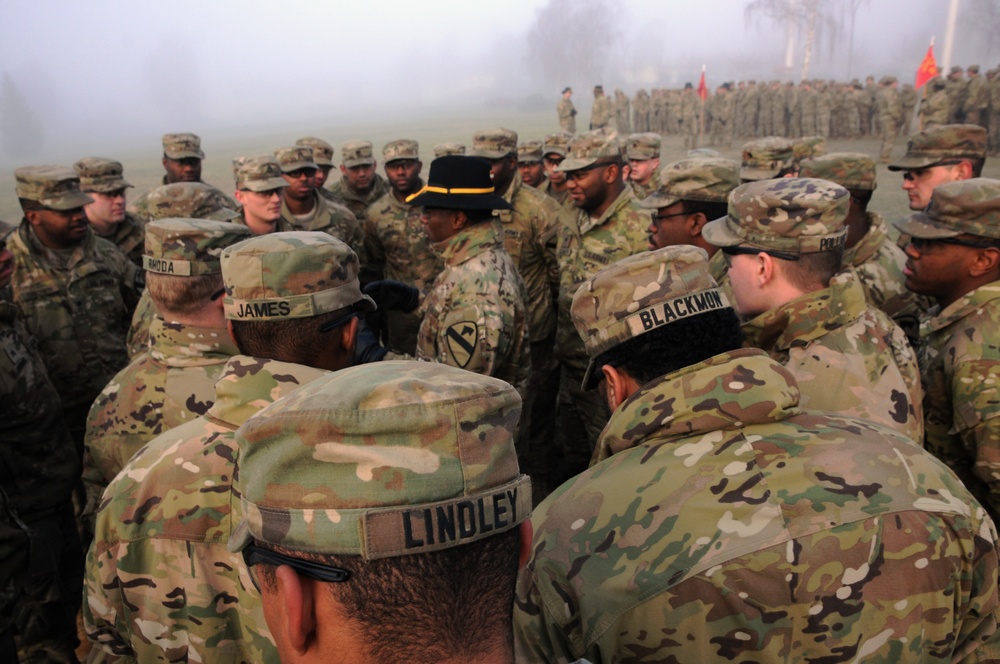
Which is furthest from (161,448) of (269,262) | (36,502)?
(36,502)

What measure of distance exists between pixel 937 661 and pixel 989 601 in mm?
207

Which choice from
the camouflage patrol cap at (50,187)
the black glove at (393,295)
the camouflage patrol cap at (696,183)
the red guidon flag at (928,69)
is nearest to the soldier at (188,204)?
the camouflage patrol cap at (50,187)

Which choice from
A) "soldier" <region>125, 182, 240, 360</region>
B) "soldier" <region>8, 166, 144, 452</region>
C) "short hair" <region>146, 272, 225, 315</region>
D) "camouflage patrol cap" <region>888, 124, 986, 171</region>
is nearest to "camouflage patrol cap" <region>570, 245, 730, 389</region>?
"short hair" <region>146, 272, 225, 315</region>

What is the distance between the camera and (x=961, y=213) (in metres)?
3.23

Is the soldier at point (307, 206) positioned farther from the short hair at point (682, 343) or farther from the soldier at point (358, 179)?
the short hair at point (682, 343)

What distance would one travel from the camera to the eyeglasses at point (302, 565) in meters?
1.00

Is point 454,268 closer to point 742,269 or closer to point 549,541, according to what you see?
point 742,269

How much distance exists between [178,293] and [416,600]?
2.21 meters

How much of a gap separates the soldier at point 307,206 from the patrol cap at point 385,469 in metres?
5.71

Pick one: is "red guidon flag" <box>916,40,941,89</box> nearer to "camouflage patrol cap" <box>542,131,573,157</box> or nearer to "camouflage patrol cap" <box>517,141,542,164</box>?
A: "camouflage patrol cap" <box>517,141,542,164</box>

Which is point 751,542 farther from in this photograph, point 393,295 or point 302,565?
point 393,295

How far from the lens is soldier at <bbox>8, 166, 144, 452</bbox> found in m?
5.00

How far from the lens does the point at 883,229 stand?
4.49 meters

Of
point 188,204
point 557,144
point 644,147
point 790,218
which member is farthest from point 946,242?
point 557,144
